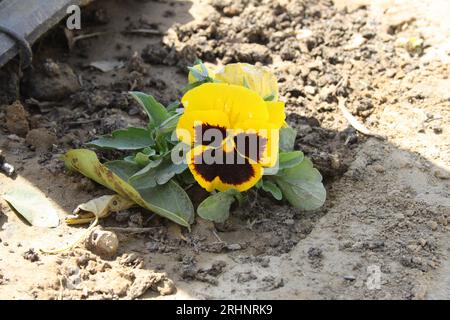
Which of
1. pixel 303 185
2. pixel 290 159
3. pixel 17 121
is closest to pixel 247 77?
pixel 290 159

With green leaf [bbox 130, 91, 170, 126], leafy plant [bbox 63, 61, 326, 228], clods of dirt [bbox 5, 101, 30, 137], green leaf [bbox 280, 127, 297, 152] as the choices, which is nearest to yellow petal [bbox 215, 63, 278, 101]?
leafy plant [bbox 63, 61, 326, 228]

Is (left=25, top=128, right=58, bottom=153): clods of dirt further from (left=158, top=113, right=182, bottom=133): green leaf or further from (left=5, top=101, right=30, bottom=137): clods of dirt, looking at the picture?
(left=158, top=113, right=182, bottom=133): green leaf

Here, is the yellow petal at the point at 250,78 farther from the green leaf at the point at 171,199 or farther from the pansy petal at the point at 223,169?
the green leaf at the point at 171,199

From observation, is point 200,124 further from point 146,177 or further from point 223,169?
point 146,177

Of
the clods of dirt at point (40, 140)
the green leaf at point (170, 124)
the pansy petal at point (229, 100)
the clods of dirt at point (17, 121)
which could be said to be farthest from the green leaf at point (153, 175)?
the clods of dirt at point (17, 121)

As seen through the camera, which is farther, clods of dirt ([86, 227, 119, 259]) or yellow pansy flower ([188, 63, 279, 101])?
yellow pansy flower ([188, 63, 279, 101])

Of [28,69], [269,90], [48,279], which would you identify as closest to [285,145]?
[269,90]
